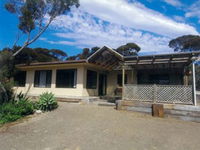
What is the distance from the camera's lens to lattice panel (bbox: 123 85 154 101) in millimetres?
7836

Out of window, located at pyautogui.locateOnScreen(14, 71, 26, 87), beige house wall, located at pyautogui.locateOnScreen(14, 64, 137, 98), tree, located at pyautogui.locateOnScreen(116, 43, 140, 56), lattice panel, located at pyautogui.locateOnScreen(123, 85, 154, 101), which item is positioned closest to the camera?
lattice panel, located at pyautogui.locateOnScreen(123, 85, 154, 101)

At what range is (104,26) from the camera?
1391 centimetres

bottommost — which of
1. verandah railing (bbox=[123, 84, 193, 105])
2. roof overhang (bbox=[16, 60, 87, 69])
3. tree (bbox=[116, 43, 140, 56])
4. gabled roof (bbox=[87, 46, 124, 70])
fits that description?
verandah railing (bbox=[123, 84, 193, 105])

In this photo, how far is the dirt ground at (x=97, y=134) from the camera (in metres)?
3.96

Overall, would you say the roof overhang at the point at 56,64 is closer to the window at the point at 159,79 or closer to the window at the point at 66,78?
the window at the point at 66,78

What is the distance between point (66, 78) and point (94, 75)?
215 centimetres

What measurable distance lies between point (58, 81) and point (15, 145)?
25.0ft

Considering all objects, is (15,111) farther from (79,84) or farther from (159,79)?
(159,79)

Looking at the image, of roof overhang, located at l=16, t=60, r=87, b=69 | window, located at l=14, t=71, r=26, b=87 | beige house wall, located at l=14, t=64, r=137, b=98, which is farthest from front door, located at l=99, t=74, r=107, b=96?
window, located at l=14, t=71, r=26, b=87

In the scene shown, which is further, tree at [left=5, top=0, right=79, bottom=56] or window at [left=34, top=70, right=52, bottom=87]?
tree at [left=5, top=0, right=79, bottom=56]

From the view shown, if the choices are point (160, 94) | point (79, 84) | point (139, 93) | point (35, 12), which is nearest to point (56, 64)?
point (79, 84)

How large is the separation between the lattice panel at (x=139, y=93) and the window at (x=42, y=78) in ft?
21.2

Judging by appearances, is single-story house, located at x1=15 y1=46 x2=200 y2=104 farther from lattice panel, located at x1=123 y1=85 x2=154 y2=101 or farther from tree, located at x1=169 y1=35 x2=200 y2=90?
tree, located at x1=169 y1=35 x2=200 y2=90

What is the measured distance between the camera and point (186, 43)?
3122cm
